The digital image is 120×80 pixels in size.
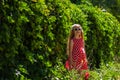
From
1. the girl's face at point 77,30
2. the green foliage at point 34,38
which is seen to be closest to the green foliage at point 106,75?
the green foliage at point 34,38

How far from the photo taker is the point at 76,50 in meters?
8.30

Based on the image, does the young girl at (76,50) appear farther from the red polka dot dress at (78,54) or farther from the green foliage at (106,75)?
the green foliage at (106,75)

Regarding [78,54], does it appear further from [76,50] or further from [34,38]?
[34,38]

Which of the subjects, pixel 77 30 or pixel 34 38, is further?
pixel 77 30

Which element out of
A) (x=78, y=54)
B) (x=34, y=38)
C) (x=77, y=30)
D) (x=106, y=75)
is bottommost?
(x=106, y=75)

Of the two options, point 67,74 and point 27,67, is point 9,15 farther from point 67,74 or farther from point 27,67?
point 67,74

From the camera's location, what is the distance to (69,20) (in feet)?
26.8

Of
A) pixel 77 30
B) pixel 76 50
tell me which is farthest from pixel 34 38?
pixel 76 50

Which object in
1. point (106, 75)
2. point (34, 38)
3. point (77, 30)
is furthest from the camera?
point (77, 30)

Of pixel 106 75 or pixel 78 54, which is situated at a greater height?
pixel 78 54

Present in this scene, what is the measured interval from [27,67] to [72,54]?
1880 mm

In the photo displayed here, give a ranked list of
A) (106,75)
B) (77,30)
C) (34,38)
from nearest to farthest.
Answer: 1. (34,38)
2. (106,75)
3. (77,30)

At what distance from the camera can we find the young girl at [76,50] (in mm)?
8000

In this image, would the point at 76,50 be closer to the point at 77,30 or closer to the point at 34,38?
the point at 77,30
